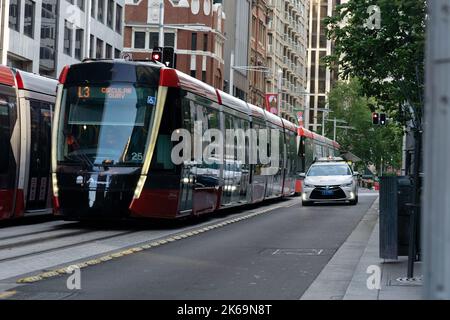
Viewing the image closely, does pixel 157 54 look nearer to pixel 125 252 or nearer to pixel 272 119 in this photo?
pixel 272 119

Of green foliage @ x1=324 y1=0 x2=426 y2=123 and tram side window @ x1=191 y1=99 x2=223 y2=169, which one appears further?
green foliage @ x1=324 y1=0 x2=426 y2=123

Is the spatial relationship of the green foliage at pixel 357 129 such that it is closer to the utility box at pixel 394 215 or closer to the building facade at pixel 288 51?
the building facade at pixel 288 51

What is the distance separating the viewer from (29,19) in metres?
42.2

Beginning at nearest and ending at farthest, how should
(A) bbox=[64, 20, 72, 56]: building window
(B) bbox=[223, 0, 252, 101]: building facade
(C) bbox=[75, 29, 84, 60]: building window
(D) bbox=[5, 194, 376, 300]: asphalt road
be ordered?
(D) bbox=[5, 194, 376, 300]: asphalt road → (A) bbox=[64, 20, 72, 56]: building window → (C) bbox=[75, 29, 84, 60]: building window → (B) bbox=[223, 0, 252, 101]: building facade

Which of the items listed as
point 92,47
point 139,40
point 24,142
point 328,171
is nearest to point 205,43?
point 139,40

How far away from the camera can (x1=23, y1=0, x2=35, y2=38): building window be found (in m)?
41.8

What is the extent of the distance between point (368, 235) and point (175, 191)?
3985mm

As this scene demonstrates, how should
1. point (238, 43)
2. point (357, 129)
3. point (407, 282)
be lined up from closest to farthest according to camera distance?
point (407, 282) → point (238, 43) → point (357, 129)

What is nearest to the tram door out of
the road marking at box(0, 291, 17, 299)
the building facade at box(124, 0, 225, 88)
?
the road marking at box(0, 291, 17, 299)

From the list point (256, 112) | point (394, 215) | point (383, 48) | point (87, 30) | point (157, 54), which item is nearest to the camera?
point (394, 215)

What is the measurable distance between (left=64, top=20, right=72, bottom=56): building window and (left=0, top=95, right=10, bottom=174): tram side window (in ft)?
104

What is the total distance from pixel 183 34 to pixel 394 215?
69.1 meters

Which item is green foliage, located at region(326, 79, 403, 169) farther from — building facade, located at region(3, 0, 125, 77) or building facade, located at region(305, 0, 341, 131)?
building facade, located at region(3, 0, 125, 77)

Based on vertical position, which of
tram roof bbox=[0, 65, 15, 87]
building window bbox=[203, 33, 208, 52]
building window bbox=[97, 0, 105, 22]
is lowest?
tram roof bbox=[0, 65, 15, 87]
